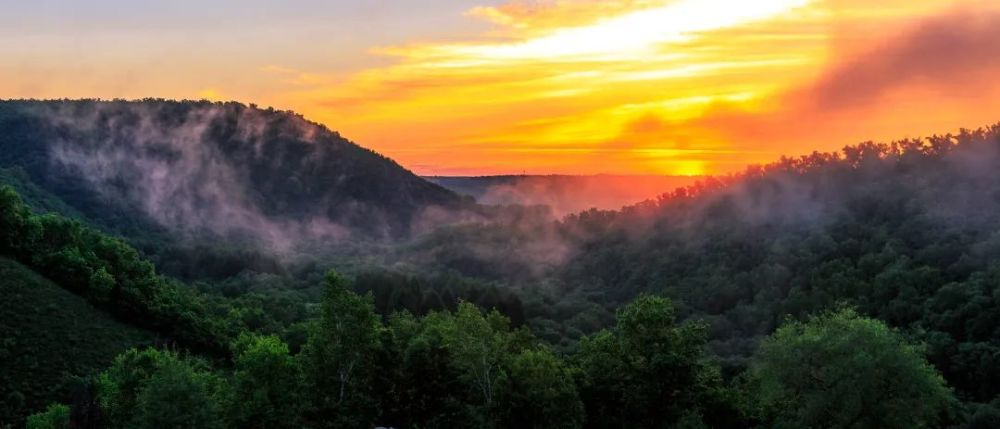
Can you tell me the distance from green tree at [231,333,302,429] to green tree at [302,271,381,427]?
5.24 ft

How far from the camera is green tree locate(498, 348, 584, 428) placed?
72375 mm

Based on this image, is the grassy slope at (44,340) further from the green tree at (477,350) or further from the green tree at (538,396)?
the green tree at (538,396)

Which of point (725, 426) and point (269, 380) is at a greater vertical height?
point (269, 380)

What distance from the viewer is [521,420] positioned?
244 ft

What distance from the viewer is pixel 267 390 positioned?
70.8 metres

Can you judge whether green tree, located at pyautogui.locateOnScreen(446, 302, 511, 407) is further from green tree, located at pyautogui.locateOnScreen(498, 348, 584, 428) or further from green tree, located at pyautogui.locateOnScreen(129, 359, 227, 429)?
green tree, located at pyautogui.locateOnScreen(129, 359, 227, 429)

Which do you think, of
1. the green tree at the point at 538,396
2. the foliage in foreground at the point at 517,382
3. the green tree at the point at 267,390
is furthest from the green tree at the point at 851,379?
the green tree at the point at 267,390

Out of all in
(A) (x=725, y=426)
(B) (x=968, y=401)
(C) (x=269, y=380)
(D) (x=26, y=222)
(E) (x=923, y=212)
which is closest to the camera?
(C) (x=269, y=380)

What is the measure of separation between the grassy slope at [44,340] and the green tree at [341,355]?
3655cm

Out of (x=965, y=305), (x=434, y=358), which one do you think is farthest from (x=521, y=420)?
(x=965, y=305)

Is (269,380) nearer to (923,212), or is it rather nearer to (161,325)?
(161,325)

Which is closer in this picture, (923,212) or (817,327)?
(817,327)

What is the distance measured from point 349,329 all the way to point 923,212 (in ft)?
543

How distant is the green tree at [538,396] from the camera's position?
72375mm
